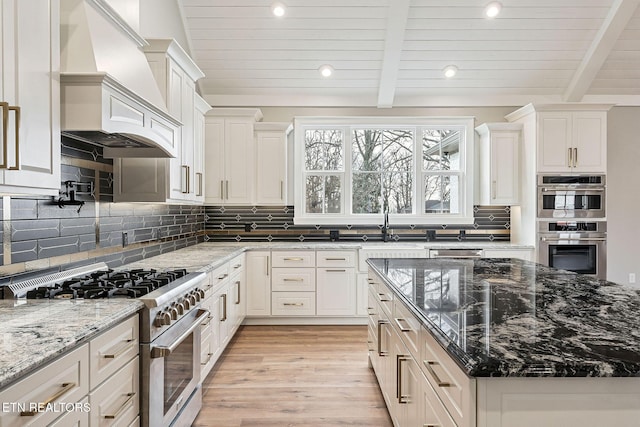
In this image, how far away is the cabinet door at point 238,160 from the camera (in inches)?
186

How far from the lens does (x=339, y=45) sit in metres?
4.45

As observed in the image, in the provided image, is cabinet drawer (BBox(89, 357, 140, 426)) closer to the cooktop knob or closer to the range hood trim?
the cooktop knob

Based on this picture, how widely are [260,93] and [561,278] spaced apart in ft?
12.7

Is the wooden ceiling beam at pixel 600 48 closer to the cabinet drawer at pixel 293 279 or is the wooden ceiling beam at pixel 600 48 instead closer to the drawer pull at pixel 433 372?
the cabinet drawer at pixel 293 279

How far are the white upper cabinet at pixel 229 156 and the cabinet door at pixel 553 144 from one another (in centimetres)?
322

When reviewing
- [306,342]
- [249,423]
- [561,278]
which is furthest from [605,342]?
[306,342]

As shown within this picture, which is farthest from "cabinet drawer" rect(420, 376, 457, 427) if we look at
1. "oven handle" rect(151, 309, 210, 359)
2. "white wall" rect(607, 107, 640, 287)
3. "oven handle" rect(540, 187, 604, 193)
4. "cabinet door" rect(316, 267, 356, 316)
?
"white wall" rect(607, 107, 640, 287)

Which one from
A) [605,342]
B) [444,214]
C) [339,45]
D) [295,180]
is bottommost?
[605,342]

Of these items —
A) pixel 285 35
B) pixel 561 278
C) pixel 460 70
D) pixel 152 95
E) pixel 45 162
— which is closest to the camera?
pixel 45 162

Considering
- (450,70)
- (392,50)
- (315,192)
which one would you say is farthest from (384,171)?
(392,50)

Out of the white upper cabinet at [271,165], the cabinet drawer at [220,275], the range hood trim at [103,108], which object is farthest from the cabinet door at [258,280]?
the range hood trim at [103,108]

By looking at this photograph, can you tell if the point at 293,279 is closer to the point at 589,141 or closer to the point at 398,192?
the point at 398,192

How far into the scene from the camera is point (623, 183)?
5141 mm

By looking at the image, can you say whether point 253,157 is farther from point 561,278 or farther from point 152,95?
point 561,278
